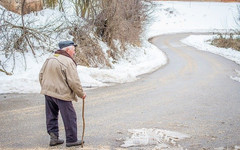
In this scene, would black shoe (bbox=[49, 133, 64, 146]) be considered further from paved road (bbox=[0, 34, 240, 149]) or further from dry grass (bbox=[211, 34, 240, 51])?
dry grass (bbox=[211, 34, 240, 51])

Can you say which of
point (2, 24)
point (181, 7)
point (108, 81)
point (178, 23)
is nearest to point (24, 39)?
point (2, 24)

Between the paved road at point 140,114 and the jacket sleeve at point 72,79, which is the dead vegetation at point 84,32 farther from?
the jacket sleeve at point 72,79

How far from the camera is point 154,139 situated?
18.2ft

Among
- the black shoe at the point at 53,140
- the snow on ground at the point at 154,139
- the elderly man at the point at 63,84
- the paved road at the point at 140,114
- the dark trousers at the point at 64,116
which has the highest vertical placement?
the elderly man at the point at 63,84

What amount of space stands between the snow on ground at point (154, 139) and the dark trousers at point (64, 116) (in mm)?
927

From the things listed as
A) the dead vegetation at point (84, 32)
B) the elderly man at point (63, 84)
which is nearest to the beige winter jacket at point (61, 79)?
the elderly man at point (63, 84)

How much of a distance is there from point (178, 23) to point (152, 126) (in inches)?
2316

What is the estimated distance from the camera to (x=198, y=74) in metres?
15.3

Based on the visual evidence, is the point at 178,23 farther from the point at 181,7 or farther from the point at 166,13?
the point at 181,7

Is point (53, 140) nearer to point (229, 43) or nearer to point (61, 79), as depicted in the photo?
point (61, 79)

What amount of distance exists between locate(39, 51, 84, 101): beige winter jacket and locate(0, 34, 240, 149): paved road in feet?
3.28

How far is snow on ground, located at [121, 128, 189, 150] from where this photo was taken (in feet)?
17.3

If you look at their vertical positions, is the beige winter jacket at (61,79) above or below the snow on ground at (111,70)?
above

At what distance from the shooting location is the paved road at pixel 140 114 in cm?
559
